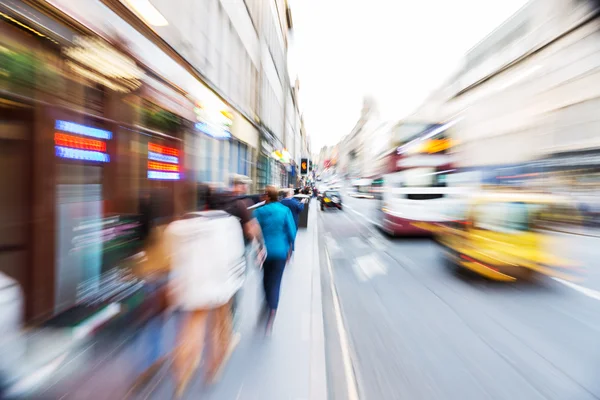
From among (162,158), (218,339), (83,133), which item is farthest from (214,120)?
(218,339)

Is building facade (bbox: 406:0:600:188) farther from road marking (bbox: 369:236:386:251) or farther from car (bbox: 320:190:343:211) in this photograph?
car (bbox: 320:190:343:211)

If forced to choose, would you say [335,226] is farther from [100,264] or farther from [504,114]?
[504,114]

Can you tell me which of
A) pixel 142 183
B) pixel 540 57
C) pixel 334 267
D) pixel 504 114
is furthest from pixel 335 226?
pixel 504 114

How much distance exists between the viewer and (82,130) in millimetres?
4086

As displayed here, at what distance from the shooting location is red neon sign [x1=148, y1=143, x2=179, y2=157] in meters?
5.92

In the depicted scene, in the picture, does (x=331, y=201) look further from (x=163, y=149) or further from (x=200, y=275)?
(x=200, y=275)

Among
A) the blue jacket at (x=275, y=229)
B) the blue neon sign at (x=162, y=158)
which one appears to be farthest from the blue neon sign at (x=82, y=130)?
the blue jacket at (x=275, y=229)

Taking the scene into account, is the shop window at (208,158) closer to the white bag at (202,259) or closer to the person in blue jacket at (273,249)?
the person in blue jacket at (273,249)

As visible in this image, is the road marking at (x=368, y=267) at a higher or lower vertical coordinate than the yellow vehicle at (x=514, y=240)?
lower

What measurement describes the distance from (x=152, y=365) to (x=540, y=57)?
34.6 meters

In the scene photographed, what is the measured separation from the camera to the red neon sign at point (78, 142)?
373 centimetres

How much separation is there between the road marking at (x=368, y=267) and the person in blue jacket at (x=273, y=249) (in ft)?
9.63

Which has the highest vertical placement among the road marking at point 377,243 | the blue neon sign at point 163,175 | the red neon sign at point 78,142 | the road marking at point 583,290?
the red neon sign at point 78,142

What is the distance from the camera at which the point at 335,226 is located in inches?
→ 590
